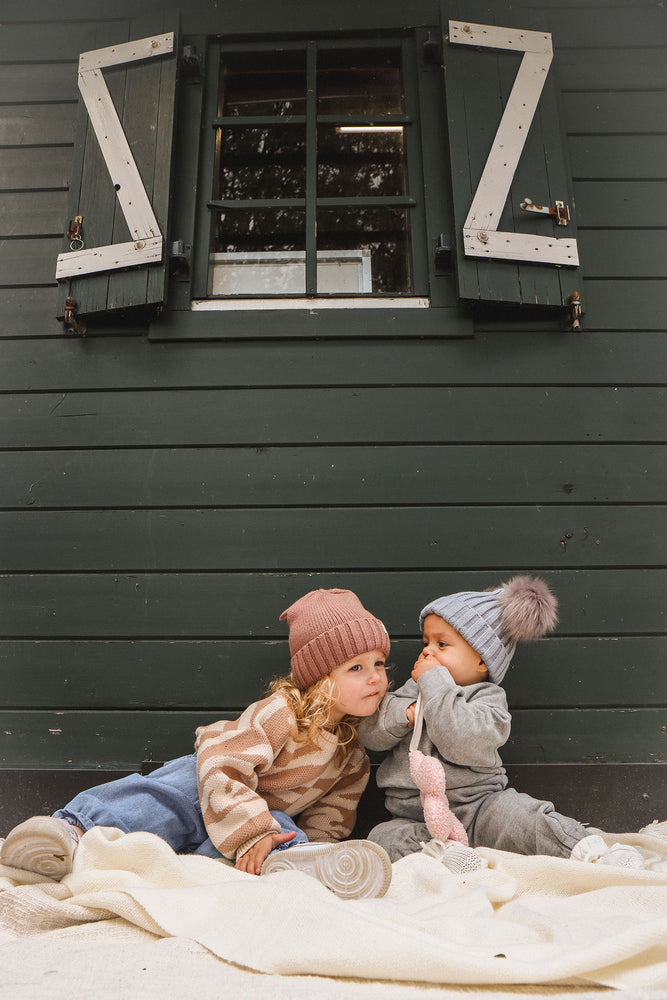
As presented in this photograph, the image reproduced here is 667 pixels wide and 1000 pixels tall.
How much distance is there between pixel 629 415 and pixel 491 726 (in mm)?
1280

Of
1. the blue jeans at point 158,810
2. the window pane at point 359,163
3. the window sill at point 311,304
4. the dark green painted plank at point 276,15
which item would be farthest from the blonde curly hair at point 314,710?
the dark green painted plank at point 276,15

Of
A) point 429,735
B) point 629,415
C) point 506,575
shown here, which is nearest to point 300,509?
point 506,575

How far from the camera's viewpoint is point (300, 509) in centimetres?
237

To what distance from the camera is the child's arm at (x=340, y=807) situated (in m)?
1.94

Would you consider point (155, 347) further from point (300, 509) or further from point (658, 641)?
point (658, 641)

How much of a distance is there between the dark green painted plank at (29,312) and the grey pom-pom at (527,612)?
74.3 inches

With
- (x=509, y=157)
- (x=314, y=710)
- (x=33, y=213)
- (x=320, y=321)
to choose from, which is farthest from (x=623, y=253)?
(x=33, y=213)

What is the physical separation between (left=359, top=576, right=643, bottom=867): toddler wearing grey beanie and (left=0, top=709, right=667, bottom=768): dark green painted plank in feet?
1.17

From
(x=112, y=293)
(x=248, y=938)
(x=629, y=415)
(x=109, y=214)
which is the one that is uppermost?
(x=109, y=214)

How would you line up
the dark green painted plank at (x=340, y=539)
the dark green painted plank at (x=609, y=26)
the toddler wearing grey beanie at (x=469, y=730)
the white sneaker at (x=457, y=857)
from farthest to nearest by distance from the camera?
1. the dark green painted plank at (x=609, y=26)
2. the dark green painted plank at (x=340, y=539)
3. the toddler wearing grey beanie at (x=469, y=730)
4. the white sneaker at (x=457, y=857)

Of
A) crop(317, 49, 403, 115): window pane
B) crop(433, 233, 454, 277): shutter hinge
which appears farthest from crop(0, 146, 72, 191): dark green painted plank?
crop(433, 233, 454, 277): shutter hinge

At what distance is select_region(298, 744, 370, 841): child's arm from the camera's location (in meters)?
1.94

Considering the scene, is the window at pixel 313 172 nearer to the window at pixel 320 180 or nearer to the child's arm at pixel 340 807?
the window at pixel 320 180

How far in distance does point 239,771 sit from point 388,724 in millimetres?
449
